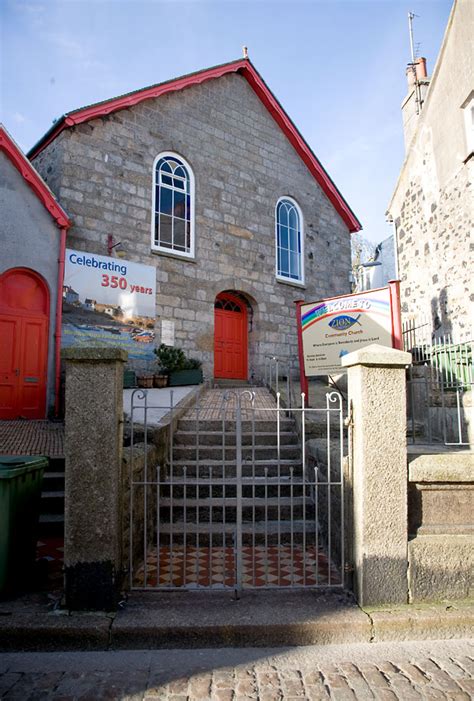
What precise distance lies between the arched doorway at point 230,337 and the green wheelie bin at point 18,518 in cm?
872

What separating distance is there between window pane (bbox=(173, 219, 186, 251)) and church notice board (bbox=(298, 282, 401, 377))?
5.20m

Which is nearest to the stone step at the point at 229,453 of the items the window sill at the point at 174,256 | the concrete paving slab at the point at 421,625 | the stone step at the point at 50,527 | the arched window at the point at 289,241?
the stone step at the point at 50,527

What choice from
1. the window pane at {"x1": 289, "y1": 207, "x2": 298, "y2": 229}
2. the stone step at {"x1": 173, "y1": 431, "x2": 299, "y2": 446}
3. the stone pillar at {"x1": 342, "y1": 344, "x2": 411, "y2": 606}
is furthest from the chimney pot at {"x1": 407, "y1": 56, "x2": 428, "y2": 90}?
the stone pillar at {"x1": 342, "y1": 344, "x2": 411, "y2": 606}

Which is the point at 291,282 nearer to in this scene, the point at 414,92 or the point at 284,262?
the point at 284,262

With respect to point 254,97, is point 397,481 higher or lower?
lower

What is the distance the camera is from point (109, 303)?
416 inches

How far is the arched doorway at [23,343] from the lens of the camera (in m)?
9.06

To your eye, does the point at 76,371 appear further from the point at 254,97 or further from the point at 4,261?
the point at 254,97

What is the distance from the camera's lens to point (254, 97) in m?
14.5

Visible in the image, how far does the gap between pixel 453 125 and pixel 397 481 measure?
361 inches

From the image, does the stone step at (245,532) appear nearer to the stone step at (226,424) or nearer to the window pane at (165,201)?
the stone step at (226,424)

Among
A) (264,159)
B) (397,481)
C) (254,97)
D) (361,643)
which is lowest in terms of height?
(361,643)

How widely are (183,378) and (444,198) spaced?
695cm

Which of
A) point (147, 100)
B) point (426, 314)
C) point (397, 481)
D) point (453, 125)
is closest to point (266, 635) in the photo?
point (397, 481)
